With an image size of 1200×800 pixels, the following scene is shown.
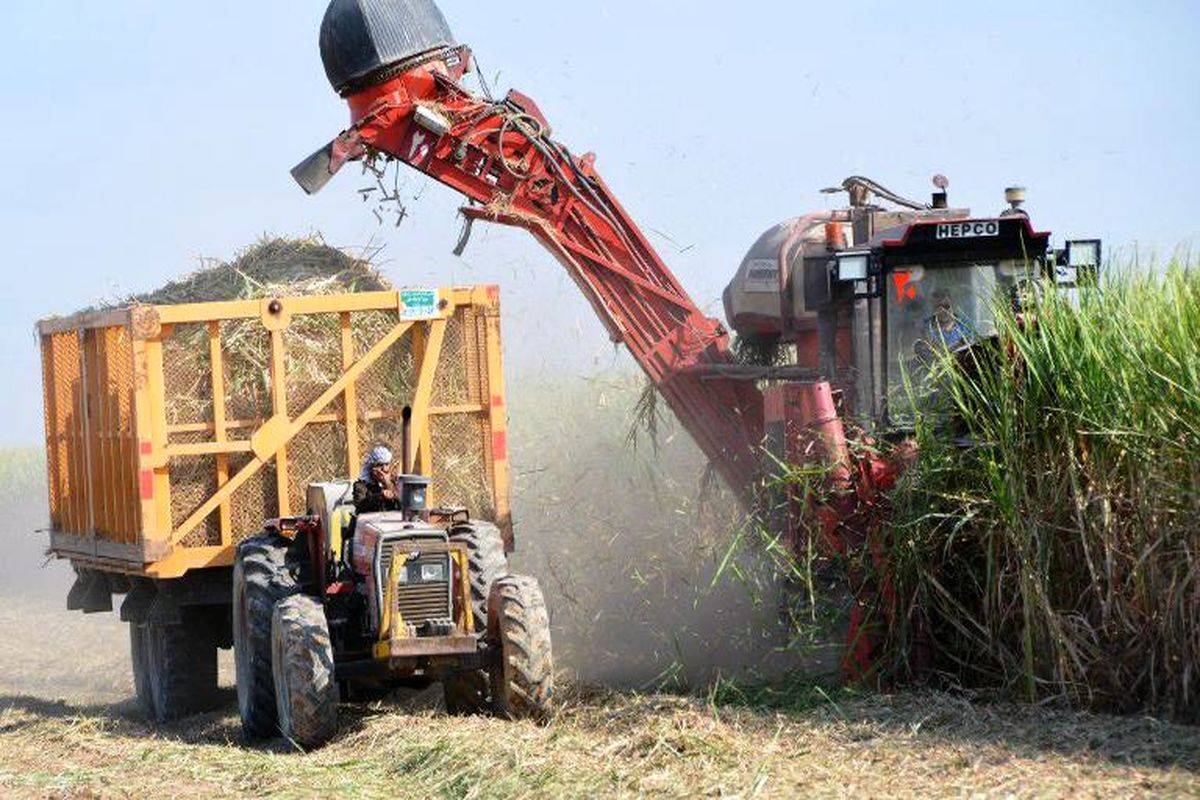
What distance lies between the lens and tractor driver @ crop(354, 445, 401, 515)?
10922mm

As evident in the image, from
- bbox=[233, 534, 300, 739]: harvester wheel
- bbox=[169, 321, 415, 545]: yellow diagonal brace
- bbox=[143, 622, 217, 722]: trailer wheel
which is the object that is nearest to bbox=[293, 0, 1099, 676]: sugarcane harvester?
bbox=[169, 321, 415, 545]: yellow diagonal brace

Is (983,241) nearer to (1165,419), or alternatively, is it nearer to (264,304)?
(1165,419)

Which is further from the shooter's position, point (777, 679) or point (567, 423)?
point (567, 423)

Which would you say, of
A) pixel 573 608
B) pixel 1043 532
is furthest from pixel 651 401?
pixel 1043 532

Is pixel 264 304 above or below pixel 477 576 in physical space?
above

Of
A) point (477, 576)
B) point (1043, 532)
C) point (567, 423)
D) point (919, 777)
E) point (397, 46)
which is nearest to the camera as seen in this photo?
point (919, 777)

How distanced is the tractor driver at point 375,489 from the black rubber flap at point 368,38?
11.6 ft

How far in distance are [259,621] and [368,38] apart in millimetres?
4586

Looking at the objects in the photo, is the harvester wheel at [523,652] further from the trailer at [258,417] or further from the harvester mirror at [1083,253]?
the harvester mirror at [1083,253]

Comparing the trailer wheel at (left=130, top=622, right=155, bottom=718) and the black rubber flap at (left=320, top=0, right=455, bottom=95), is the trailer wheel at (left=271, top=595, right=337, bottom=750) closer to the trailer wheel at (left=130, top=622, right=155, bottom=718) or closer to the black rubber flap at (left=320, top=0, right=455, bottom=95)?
the trailer wheel at (left=130, top=622, right=155, bottom=718)

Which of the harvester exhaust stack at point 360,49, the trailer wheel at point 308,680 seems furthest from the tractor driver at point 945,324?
the harvester exhaust stack at point 360,49

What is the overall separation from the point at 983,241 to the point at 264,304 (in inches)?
177

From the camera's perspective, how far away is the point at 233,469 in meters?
11.9

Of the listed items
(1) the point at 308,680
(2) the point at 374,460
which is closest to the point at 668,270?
(2) the point at 374,460
